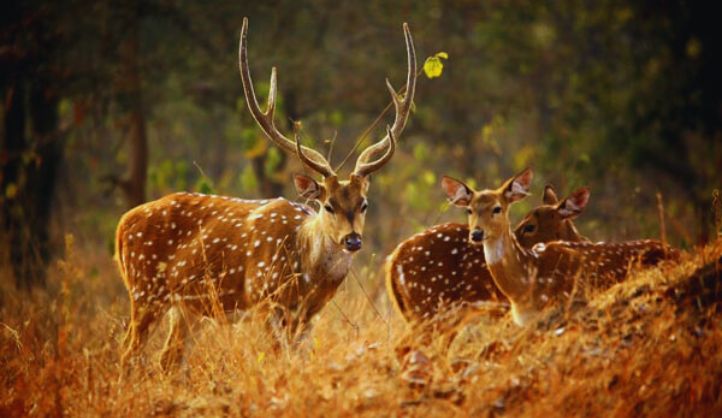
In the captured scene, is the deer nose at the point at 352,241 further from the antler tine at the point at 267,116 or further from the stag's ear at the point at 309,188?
the antler tine at the point at 267,116

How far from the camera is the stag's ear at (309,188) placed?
7742mm

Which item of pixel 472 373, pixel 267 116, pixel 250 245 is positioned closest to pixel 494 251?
pixel 250 245

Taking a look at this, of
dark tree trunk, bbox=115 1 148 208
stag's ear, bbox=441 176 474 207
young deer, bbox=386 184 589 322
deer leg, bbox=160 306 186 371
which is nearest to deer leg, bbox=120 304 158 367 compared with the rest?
deer leg, bbox=160 306 186 371

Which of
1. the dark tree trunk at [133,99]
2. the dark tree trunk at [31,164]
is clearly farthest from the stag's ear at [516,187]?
the dark tree trunk at [133,99]

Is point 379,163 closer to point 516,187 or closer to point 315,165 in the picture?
point 315,165

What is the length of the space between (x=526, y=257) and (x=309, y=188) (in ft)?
5.13

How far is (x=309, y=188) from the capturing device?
7781 millimetres

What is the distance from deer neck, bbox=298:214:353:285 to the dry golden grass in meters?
0.79

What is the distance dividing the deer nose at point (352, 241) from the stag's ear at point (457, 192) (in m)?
0.85

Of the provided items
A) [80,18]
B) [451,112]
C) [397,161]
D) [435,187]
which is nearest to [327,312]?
[80,18]

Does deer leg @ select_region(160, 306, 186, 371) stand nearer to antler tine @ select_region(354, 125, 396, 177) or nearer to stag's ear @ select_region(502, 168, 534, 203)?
antler tine @ select_region(354, 125, 396, 177)

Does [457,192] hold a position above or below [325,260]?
above

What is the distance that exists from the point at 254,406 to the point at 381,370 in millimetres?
661

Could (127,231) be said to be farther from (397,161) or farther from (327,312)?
(397,161)
